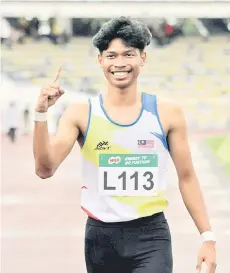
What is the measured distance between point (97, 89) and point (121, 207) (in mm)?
37713

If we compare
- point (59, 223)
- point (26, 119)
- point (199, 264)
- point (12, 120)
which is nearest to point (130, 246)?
point (199, 264)

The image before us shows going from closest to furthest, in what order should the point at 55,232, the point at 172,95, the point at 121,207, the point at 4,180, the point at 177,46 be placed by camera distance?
1. the point at 121,207
2. the point at 55,232
3. the point at 4,180
4. the point at 172,95
5. the point at 177,46

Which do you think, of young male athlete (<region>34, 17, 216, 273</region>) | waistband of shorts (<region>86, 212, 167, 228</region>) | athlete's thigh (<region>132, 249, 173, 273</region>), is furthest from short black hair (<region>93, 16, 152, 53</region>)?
athlete's thigh (<region>132, 249, 173, 273</region>)

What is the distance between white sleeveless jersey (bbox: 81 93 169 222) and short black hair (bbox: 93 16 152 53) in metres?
0.28

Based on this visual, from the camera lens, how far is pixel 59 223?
11703 millimetres

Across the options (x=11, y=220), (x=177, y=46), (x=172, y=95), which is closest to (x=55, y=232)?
(x=11, y=220)

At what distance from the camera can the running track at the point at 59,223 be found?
893 cm

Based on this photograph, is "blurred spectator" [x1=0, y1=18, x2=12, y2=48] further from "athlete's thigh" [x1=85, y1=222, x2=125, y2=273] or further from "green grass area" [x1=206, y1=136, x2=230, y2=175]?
"athlete's thigh" [x1=85, y1=222, x2=125, y2=273]

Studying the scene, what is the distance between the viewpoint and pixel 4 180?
1814 centimetres

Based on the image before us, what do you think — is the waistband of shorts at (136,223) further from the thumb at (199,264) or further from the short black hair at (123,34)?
the short black hair at (123,34)

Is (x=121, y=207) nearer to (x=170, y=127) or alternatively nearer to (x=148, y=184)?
(x=148, y=184)

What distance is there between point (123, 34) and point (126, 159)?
0.58 metres

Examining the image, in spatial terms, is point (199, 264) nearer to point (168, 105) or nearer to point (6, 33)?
point (168, 105)

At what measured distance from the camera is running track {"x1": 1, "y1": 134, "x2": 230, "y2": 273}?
29.3ft
